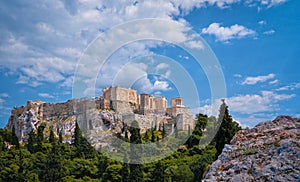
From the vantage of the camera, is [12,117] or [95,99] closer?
[95,99]

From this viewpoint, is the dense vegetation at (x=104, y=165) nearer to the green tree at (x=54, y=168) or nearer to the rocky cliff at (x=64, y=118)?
the green tree at (x=54, y=168)

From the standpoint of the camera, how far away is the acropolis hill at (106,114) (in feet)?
197

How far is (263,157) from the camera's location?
32.2 ft

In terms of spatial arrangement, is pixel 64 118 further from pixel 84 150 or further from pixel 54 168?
pixel 54 168

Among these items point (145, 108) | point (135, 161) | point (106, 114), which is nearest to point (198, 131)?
point (135, 161)

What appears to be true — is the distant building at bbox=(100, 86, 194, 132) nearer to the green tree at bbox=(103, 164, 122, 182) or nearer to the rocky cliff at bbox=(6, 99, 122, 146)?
the rocky cliff at bbox=(6, 99, 122, 146)

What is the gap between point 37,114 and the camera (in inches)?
2776

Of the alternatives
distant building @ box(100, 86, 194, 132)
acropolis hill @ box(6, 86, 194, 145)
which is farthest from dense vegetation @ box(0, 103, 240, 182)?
distant building @ box(100, 86, 194, 132)

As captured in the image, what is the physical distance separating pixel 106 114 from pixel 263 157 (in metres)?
52.2

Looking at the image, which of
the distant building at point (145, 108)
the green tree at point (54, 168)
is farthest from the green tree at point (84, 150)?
the distant building at point (145, 108)

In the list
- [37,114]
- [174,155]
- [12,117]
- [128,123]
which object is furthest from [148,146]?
[12,117]

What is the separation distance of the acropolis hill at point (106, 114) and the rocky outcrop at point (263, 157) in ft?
148

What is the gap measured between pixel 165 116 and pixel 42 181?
3663 cm

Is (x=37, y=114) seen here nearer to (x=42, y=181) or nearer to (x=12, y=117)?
(x=12, y=117)
